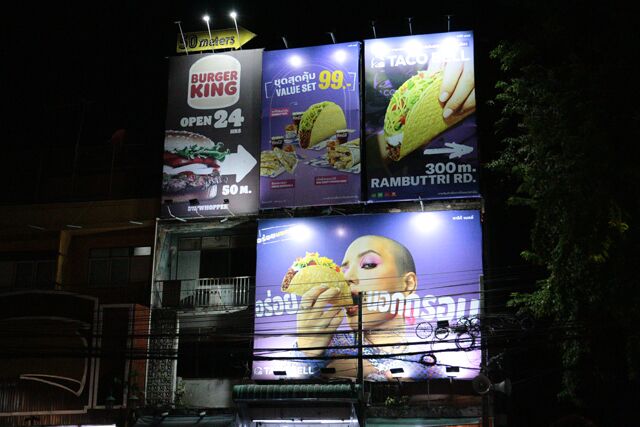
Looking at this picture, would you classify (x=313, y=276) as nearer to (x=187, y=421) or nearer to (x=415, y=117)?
(x=187, y=421)

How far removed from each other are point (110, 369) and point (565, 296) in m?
16.0

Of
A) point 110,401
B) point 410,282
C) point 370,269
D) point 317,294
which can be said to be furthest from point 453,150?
point 110,401

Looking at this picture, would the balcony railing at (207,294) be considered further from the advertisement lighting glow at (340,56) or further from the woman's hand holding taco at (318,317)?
the advertisement lighting glow at (340,56)

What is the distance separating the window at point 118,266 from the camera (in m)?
29.6

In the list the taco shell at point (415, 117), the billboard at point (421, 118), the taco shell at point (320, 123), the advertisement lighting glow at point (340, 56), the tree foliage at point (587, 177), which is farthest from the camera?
the advertisement lighting glow at point (340, 56)

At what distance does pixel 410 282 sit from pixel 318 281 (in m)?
3.15

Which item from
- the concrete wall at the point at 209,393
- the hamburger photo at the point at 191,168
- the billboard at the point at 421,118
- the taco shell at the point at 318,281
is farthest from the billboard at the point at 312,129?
the concrete wall at the point at 209,393

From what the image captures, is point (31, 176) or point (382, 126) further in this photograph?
point (31, 176)

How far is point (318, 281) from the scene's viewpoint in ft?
88.2

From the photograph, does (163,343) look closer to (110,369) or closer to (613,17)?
(110,369)

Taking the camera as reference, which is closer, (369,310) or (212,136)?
(369,310)

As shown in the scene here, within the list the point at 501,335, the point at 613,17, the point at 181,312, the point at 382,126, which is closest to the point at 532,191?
the point at 613,17

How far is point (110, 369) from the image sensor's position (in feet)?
87.5

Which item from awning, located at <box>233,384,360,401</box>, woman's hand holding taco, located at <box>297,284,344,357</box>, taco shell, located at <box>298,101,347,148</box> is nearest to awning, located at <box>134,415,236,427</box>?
awning, located at <box>233,384,360,401</box>
